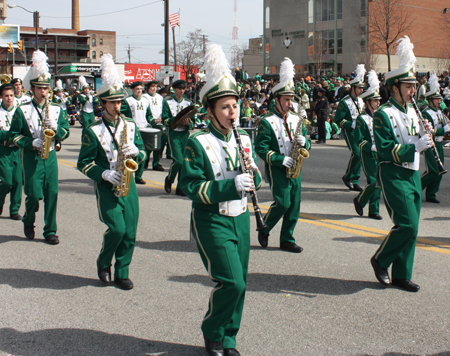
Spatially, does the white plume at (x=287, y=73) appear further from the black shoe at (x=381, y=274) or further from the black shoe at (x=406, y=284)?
the black shoe at (x=406, y=284)

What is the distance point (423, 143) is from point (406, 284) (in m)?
1.38

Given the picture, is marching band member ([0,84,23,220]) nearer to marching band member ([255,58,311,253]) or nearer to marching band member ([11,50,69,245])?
marching band member ([11,50,69,245])

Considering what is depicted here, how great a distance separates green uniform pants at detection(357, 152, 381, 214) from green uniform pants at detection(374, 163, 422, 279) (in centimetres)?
279

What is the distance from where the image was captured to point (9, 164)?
343 inches

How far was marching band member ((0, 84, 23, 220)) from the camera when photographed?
8.66 meters

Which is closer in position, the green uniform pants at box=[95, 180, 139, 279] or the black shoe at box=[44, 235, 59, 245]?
the green uniform pants at box=[95, 180, 139, 279]

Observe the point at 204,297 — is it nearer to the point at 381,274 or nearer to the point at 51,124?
the point at 381,274

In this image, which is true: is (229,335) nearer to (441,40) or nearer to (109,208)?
(109,208)

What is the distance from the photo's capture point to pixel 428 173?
390 inches

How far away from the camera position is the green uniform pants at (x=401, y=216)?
529 cm

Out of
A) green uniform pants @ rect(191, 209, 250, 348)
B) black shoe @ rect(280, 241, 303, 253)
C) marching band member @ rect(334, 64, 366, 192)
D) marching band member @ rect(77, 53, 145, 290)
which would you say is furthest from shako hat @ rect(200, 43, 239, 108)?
marching band member @ rect(334, 64, 366, 192)

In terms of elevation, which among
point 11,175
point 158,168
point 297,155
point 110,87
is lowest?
point 158,168

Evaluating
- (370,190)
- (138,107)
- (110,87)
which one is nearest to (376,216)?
(370,190)

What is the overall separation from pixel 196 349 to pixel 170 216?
15.6 ft
